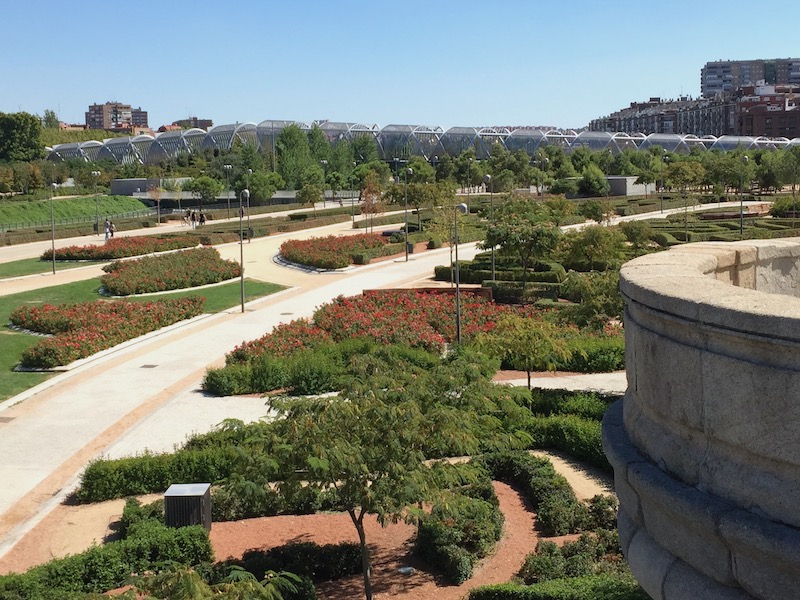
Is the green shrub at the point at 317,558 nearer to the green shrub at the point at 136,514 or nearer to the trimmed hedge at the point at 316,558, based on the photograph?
the trimmed hedge at the point at 316,558

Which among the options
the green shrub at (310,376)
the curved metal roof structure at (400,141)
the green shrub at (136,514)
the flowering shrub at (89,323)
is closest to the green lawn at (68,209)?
the curved metal roof structure at (400,141)

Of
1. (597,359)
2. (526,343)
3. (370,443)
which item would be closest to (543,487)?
(370,443)

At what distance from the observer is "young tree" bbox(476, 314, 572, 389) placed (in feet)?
64.7

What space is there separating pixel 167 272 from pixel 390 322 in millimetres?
14999

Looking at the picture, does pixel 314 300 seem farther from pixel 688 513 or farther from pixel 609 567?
pixel 688 513

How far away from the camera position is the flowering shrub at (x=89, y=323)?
24.7 meters

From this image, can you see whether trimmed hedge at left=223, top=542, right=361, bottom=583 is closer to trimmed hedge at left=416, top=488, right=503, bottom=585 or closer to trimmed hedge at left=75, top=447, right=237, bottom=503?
trimmed hedge at left=416, top=488, right=503, bottom=585

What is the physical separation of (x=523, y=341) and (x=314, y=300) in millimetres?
15519

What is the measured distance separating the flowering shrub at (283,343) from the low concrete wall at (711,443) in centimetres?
1910

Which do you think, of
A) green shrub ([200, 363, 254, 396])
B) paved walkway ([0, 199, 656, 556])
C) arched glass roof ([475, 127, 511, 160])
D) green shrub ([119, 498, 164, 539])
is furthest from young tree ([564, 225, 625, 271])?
arched glass roof ([475, 127, 511, 160])

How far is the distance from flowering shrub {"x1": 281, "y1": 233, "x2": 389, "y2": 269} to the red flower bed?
37.6ft

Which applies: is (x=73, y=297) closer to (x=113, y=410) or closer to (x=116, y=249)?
(x=116, y=249)

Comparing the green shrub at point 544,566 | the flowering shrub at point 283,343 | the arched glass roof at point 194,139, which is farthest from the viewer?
the arched glass roof at point 194,139

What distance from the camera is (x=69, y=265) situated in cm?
4494
